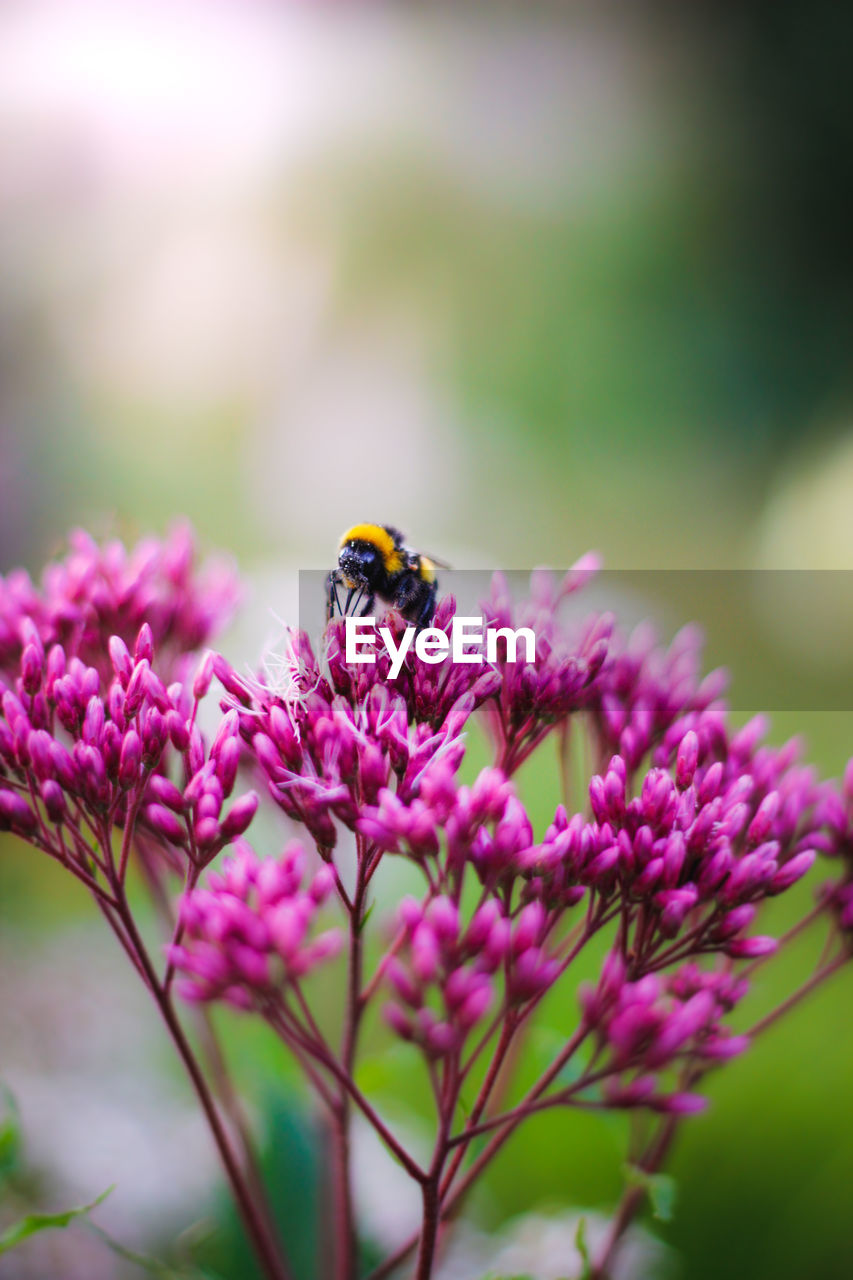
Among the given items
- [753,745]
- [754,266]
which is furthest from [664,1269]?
[754,266]

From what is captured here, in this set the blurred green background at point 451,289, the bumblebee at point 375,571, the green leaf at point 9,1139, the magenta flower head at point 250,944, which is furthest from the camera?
the blurred green background at point 451,289

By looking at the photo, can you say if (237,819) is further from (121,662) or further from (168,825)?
(121,662)

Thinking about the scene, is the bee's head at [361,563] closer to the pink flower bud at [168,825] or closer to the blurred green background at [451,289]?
the pink flower bud at [168,825]

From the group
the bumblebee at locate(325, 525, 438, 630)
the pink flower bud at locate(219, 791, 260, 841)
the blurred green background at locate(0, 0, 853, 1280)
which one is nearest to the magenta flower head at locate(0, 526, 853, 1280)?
the pink flower bud at locate(219, 791, 260, 841)

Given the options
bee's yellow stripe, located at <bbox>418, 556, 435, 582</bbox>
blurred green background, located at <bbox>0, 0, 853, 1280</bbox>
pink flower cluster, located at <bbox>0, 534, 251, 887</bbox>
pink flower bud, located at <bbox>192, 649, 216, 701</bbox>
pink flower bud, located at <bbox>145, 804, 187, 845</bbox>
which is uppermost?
blurred green background, located at <bbox>0, 0, 853, 1280</bbox>

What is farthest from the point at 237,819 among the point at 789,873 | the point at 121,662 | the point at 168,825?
the point at 789,873

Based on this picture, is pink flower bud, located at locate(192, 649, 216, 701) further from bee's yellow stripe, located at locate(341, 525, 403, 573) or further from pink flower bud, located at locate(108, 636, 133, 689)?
bee's yellow stripe, located at locate(341, 525, 403, 573)

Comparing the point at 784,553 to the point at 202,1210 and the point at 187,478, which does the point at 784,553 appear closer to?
the point at 187,478

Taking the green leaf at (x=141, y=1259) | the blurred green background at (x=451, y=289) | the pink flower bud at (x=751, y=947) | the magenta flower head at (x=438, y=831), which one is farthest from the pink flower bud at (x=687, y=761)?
the blurred green background at (x=451, y=289)
